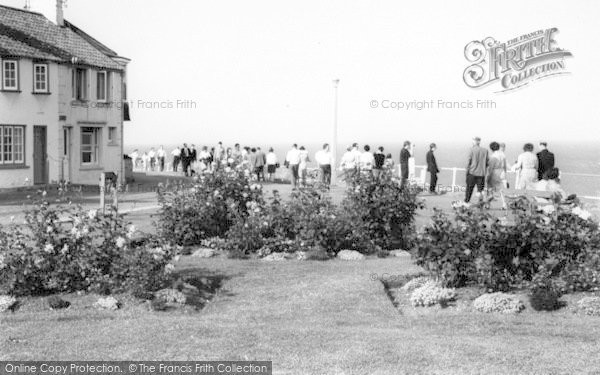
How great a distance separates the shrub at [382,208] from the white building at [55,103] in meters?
18.6

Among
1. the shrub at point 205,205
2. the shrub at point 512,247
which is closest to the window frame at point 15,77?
the shrub at point 205,205

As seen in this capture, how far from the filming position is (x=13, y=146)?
30141mm

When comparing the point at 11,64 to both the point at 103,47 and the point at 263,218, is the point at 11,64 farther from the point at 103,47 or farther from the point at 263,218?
the point at 263,218

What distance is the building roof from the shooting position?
3022cm

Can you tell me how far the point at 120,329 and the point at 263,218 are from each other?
19.1ft

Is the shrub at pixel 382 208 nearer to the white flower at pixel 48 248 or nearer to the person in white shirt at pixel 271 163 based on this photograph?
the white flower at pixel 48 248

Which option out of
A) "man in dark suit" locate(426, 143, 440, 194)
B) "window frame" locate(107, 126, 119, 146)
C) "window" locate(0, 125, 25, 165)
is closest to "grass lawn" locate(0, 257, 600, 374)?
"man in dark suit" locate(426, 143, 440, 194)

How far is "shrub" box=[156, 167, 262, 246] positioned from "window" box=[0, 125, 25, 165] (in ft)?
55.6

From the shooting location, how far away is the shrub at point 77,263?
9984 millimetres

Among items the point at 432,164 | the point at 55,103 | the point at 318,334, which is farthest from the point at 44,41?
the point at 318,334

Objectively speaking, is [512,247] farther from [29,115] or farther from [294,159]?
[29,115]

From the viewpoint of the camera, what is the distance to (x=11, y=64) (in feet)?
97.2

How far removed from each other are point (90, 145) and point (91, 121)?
113cm

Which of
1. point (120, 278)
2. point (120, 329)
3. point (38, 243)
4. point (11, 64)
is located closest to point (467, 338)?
point (120, 329)
